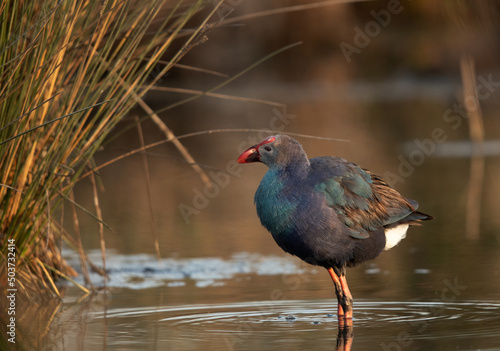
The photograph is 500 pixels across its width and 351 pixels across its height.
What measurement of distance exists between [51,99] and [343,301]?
1795mm

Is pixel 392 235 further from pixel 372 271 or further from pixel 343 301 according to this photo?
pixel 372 271

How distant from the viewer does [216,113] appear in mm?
16234

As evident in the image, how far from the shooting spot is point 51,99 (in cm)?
495

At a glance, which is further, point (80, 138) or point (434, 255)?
point (434, 255)

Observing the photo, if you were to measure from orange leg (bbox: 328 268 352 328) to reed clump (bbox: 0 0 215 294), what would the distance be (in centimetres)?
138

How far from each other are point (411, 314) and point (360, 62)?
1588 cm

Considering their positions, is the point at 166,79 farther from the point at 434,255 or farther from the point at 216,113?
the point at 434,255

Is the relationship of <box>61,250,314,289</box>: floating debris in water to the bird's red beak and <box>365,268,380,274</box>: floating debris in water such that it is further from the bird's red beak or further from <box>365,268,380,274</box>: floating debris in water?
the bird's red beak

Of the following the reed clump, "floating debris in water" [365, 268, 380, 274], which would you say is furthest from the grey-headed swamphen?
"floating debris in water" [365, 268, 380, 274]

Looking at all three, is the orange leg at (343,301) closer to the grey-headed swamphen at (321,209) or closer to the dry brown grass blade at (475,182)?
the grey-headed swamphen at (321,209)

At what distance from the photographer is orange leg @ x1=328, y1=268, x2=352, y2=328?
4583 millimetres

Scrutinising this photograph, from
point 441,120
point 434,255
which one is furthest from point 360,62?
point 434,255

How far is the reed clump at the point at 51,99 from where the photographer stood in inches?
189

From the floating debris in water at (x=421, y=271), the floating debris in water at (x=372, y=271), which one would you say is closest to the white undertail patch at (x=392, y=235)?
the floating debris in water at (x=421, y=271)
